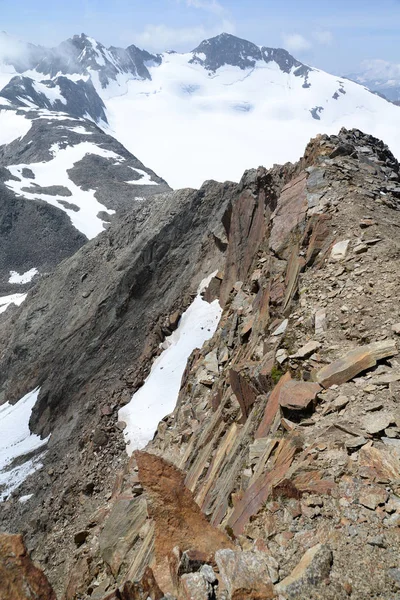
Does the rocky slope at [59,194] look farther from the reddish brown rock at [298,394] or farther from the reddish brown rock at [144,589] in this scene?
the reddish brown rock at [144,589]

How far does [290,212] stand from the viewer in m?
17.9

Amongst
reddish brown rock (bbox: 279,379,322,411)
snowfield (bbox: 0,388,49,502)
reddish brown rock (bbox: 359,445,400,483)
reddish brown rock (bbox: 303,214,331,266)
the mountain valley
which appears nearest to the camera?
the mountain valley

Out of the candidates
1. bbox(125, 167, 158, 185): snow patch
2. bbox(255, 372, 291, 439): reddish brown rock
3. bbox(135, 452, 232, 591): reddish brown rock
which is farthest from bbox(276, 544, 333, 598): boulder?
bbox(125, 167, 158, 185): snow patch

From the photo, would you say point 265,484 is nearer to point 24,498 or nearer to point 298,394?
point 298,394

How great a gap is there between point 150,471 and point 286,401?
3.04m

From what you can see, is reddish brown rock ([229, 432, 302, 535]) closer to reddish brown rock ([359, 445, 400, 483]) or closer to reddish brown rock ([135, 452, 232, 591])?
reddish brown rock ([135, 452, 232, 591])

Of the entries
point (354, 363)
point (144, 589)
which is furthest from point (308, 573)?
point (354, 363)

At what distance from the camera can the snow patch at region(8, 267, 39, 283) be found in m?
105

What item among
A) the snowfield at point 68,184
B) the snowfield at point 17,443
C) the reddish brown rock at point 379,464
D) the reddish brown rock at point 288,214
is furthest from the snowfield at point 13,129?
the reddish brown rock at point 379,464

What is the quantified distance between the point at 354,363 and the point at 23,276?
10790 centimetres

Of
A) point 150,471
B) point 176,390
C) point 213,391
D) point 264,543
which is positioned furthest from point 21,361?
point 264,543

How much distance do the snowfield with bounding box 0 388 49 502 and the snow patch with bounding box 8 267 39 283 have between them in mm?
62455

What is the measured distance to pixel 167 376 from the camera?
28734mm

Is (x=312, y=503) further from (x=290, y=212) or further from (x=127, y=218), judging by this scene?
(x=127, y=218)
